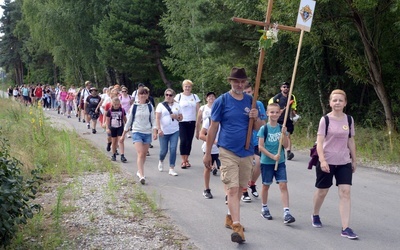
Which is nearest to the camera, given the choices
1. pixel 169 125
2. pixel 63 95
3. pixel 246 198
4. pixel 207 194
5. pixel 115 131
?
pixel 246 198

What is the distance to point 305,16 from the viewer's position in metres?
8.02

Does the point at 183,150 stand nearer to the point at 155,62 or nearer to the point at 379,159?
the point at 379,159

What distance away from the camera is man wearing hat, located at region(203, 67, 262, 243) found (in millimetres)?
6309

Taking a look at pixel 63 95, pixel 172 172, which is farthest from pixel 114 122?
pixel 63 95

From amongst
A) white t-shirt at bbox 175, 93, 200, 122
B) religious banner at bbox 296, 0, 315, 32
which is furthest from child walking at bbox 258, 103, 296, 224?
white t-shirt at bbox 175, 93, 200, 122

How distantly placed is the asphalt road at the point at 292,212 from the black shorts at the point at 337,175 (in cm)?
66

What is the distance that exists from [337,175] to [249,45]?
12.9 meters

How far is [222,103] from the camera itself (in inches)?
251

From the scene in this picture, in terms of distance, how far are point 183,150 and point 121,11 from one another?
25351 millimetres

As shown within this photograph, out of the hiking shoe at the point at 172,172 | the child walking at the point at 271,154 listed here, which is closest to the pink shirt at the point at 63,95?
the hiking shoe at the point at 172,172

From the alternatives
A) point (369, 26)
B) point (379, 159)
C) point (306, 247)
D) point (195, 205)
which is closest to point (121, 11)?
point (369, 26)

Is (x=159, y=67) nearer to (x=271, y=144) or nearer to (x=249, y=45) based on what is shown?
(x=249, y=45)

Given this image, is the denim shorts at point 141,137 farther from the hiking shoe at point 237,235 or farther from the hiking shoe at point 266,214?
the hiking shoe at point 237,235

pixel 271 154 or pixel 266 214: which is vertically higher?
pixel 271 154
